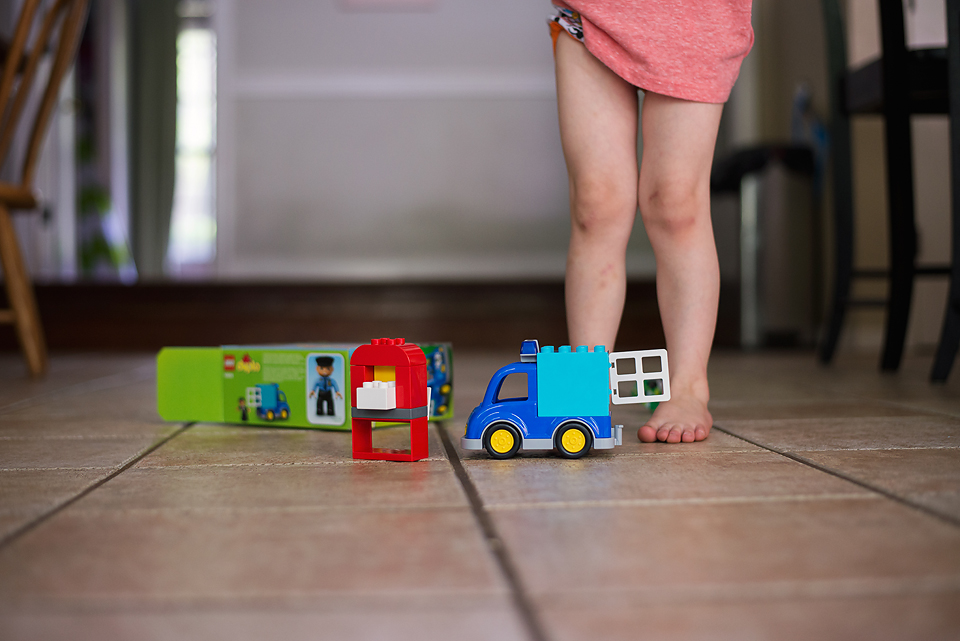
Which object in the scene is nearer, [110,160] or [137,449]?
[137,449]

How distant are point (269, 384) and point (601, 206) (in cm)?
55

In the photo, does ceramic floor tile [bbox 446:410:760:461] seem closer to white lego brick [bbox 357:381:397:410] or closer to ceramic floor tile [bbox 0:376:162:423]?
white lego brick [bbox 357:381:397:410]

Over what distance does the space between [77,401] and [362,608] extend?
52.0 inches

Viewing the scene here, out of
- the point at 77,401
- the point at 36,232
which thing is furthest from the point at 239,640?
the point at 36,232

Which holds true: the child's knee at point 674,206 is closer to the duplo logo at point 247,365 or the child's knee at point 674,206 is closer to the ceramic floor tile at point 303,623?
the duplo logo at point 247,365

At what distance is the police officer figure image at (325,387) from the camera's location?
1.16 meters

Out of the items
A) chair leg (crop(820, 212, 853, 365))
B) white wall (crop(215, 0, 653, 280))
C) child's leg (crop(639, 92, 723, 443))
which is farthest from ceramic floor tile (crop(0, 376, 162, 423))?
white wall (crop(215, 0, 653, 280))

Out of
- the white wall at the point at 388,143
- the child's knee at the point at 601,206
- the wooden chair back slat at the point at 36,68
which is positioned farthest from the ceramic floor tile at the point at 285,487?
the white wall at the point at 388,143

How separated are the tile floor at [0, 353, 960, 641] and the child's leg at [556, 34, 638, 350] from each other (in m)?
0.23

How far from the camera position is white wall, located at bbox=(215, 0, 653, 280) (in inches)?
169

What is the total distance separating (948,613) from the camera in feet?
1.45

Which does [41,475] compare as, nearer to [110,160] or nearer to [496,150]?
[496,150]

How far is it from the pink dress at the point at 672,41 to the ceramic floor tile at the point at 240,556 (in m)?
0.70

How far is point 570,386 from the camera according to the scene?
917 millimetres
